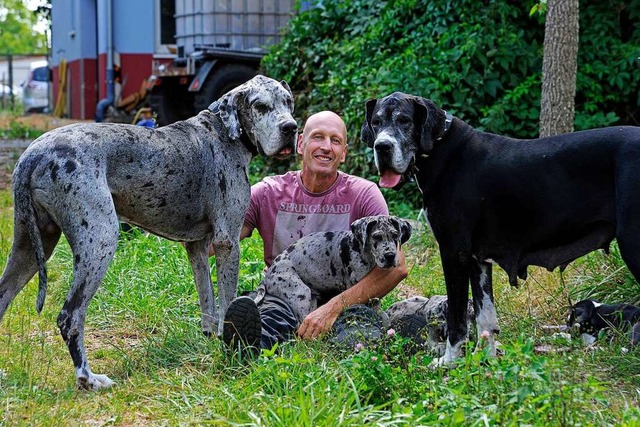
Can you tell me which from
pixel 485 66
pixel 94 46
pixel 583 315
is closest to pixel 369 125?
pixel 583 315

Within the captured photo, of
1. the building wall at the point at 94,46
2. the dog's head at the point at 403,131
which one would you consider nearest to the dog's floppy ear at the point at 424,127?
the dog's head at the point at 403,131

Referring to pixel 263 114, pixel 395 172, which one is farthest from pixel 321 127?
pixel 395 172

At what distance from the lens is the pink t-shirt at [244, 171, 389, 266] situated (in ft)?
18.6

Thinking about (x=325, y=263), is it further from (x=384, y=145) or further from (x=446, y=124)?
(x=446, y=124)

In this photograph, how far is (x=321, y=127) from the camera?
18.4 ft

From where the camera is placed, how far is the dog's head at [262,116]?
506 centimetres

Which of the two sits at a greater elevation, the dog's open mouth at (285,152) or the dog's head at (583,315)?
the dog's open mouth at (285,152)

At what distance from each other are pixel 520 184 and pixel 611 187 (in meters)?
0.45

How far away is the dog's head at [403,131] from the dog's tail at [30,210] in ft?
5.70

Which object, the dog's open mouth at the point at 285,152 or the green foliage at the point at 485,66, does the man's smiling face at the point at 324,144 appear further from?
the green foliage at the point at 485,66

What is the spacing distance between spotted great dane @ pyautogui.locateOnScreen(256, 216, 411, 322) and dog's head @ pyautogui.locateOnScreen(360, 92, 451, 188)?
0.46 meters

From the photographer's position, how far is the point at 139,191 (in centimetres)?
484

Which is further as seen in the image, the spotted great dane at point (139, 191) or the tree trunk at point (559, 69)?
the tree trunk at point (559, 69)

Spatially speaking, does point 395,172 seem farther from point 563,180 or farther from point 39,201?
point 39,201
